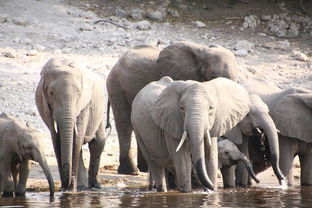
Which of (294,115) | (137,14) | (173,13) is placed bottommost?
(294,115)

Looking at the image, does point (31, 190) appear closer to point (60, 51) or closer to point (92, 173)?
point (92, 173)

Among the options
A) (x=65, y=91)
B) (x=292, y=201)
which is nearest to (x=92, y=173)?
(x=65, y=91)

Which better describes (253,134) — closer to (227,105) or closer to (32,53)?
(227,105)

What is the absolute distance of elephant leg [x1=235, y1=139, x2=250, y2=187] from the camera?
1237 centimetres

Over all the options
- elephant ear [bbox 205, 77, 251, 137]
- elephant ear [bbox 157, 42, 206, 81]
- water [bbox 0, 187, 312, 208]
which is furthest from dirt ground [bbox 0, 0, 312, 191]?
elephant ear [bbox 205, 77, 251, 137]

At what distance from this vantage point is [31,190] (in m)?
11.9

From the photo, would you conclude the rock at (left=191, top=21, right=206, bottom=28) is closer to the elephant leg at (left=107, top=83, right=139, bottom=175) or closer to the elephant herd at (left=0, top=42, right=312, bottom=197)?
the elephant leg at (left=107, top=83, right=139, bottom=175)

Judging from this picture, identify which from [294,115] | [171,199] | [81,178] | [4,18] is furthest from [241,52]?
[171,199]

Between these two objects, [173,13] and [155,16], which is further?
[173,13]

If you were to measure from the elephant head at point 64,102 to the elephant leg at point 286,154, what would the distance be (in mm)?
2446

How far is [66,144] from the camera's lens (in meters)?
10.9

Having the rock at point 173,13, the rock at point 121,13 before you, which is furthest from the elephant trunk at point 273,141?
the rock at point 173,13

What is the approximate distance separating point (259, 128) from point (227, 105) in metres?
Result: 1.06

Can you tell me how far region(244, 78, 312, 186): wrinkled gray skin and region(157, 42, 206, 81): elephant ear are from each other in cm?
154
